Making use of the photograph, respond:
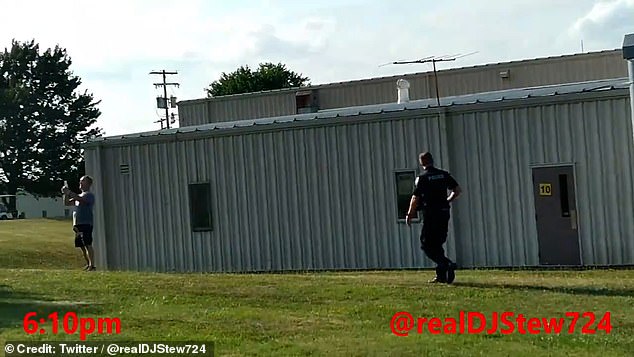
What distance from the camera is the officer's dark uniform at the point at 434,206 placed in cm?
1355

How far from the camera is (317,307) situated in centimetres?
1164

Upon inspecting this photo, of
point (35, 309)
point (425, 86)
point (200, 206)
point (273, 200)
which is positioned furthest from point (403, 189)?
point (425, 86)

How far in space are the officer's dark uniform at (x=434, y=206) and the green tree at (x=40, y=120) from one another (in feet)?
181

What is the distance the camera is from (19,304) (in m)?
11.9

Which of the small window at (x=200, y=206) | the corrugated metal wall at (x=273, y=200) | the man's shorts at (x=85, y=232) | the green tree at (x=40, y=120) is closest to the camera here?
the man's shorts at (x=85, y=232)

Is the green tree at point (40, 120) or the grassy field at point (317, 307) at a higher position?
the green tree at point (40, 120)

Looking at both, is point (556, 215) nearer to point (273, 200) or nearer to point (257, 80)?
point (273, 200)

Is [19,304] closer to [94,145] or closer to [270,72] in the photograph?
[94,145]

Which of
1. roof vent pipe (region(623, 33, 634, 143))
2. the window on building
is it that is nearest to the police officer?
roof vent pipe (region(623, 33, 634, 143))

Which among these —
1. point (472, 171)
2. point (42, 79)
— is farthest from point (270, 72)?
point (472, 171)

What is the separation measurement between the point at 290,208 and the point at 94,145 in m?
5.38

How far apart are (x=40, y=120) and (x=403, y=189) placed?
5217 cm

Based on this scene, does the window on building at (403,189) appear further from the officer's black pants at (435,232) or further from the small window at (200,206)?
the officer's black pants at (435,232)

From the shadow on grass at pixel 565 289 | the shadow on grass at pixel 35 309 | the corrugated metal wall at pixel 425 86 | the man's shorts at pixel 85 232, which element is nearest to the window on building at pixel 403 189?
the man's shorts at pixel 85 232
